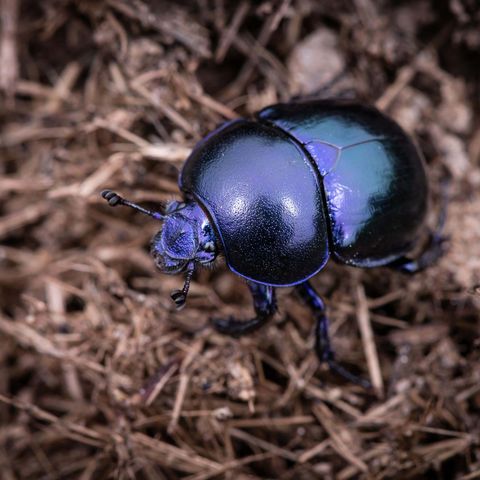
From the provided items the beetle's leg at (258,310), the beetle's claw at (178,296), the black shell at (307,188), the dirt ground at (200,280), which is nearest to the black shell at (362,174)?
the black shell at (307,188)

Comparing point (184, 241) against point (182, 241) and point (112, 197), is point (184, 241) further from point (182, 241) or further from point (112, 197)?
point (112, 197)

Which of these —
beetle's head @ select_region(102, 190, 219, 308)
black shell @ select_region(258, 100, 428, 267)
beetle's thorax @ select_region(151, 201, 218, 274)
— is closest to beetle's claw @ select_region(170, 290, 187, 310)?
beetle's head @ select_region(102, 190, 219, 308)

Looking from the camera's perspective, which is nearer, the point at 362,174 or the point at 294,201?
the point at 294,201

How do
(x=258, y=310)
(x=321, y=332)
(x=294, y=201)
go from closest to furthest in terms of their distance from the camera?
(x=294, y=201) < (x=258, y=310) < (x=321, y=332)

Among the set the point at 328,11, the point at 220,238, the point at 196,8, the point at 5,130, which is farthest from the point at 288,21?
the point at 5,130

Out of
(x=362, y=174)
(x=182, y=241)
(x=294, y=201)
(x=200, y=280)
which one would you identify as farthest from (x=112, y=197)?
(x=362, y=174)

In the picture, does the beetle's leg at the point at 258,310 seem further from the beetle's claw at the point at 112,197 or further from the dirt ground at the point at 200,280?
the beetle's claw at the point at 112,197

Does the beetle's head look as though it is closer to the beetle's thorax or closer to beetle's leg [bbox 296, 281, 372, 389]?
the beetle's thorax

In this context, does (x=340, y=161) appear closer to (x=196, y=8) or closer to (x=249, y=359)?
(x=249, y=359)
